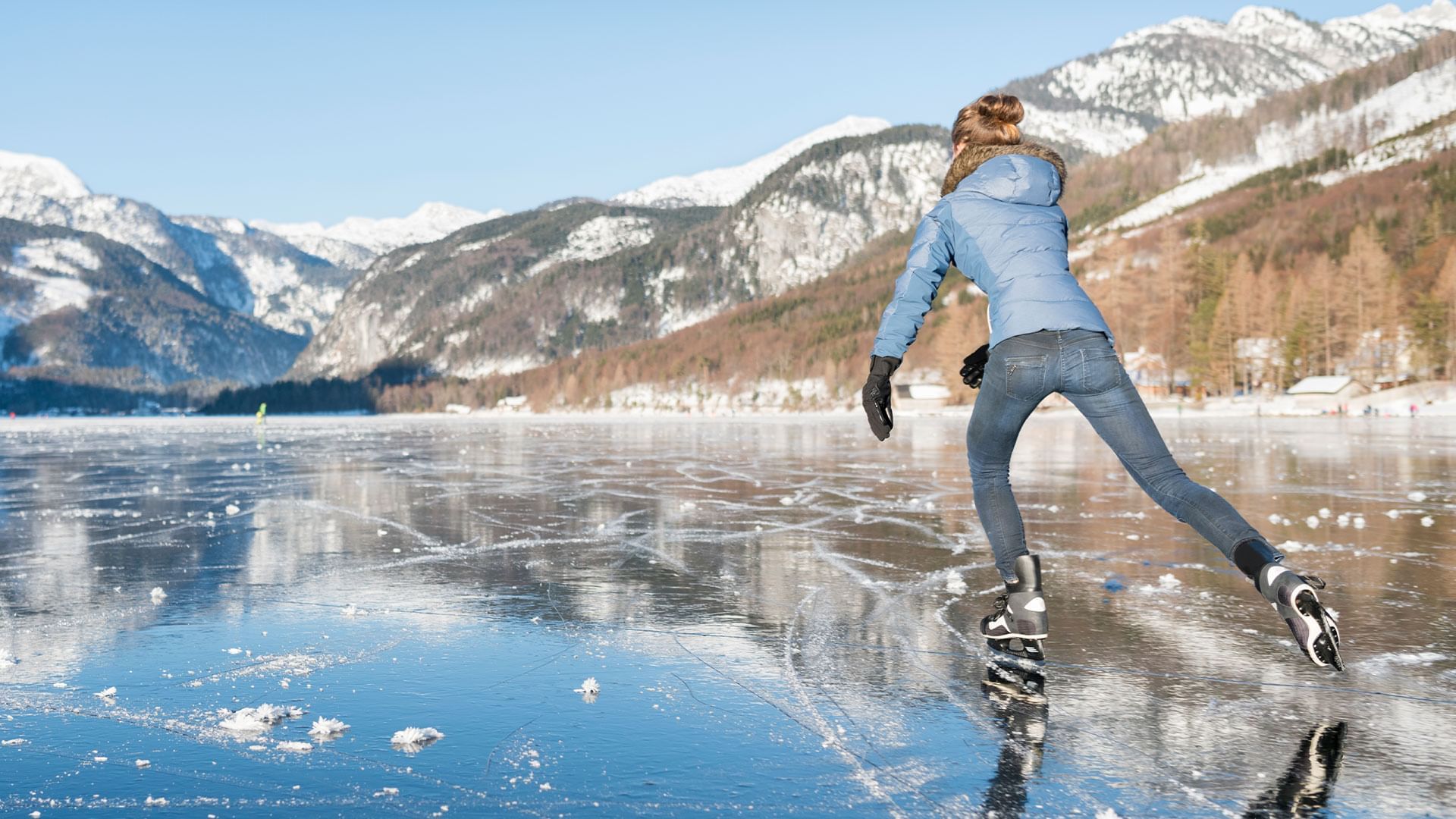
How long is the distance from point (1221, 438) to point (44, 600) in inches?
1280

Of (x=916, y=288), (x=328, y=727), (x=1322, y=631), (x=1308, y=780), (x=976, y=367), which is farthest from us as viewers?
(x=976, y=367)

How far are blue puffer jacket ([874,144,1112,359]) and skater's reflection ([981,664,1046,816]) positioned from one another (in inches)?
61.5

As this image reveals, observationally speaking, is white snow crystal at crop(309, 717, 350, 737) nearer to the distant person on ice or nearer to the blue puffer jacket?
the distant person on ice

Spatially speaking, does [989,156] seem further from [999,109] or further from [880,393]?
[880,393]

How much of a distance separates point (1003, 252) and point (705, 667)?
8.05 ft

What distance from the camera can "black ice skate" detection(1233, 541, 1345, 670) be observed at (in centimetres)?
427

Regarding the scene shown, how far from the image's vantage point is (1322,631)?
4301mm

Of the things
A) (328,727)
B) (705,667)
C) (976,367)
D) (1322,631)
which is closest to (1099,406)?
(976,367)

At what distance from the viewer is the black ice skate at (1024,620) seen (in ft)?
16.4

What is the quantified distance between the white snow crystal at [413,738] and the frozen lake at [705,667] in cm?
5

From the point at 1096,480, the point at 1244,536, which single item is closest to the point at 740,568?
the point at 1244,536

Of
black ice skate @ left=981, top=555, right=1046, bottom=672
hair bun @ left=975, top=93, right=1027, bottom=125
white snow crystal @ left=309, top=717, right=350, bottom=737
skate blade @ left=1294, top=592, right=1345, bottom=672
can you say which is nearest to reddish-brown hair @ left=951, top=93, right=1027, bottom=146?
hair bun @ left=975, top=93, right=1027, bottom=125

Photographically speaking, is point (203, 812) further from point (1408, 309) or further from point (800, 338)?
point (800, 338)

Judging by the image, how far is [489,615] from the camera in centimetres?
638
